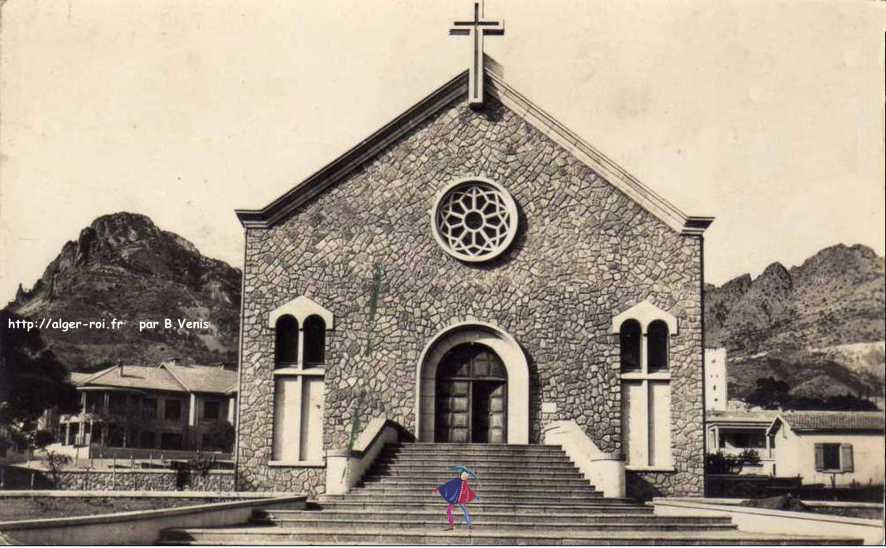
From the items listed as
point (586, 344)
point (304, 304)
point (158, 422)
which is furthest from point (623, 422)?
point (158, 422)

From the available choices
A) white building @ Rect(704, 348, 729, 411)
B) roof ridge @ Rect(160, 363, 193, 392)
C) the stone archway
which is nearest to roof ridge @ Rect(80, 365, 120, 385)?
roof ridge @ Rect(160, 363, 193, 392)

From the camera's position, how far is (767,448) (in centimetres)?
3080

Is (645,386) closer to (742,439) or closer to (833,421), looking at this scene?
(833,421)

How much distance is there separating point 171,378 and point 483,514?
13679 mm

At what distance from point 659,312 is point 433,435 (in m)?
5.90

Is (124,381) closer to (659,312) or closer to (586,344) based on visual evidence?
(586,344)

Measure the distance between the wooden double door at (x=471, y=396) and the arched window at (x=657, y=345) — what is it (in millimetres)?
3434

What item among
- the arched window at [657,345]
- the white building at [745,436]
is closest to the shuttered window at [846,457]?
the white building at [745,436]

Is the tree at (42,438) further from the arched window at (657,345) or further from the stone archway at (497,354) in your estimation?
the arched window at (657,345)

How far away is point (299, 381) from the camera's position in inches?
902

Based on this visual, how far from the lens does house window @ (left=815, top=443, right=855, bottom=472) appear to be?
24.9 metres

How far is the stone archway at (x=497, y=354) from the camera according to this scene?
22.7 m

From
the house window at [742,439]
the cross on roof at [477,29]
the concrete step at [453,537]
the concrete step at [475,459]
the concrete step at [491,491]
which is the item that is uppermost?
the cross on roof at [477,29]

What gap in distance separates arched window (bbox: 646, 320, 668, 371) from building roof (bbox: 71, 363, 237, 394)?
1191 centimetres
